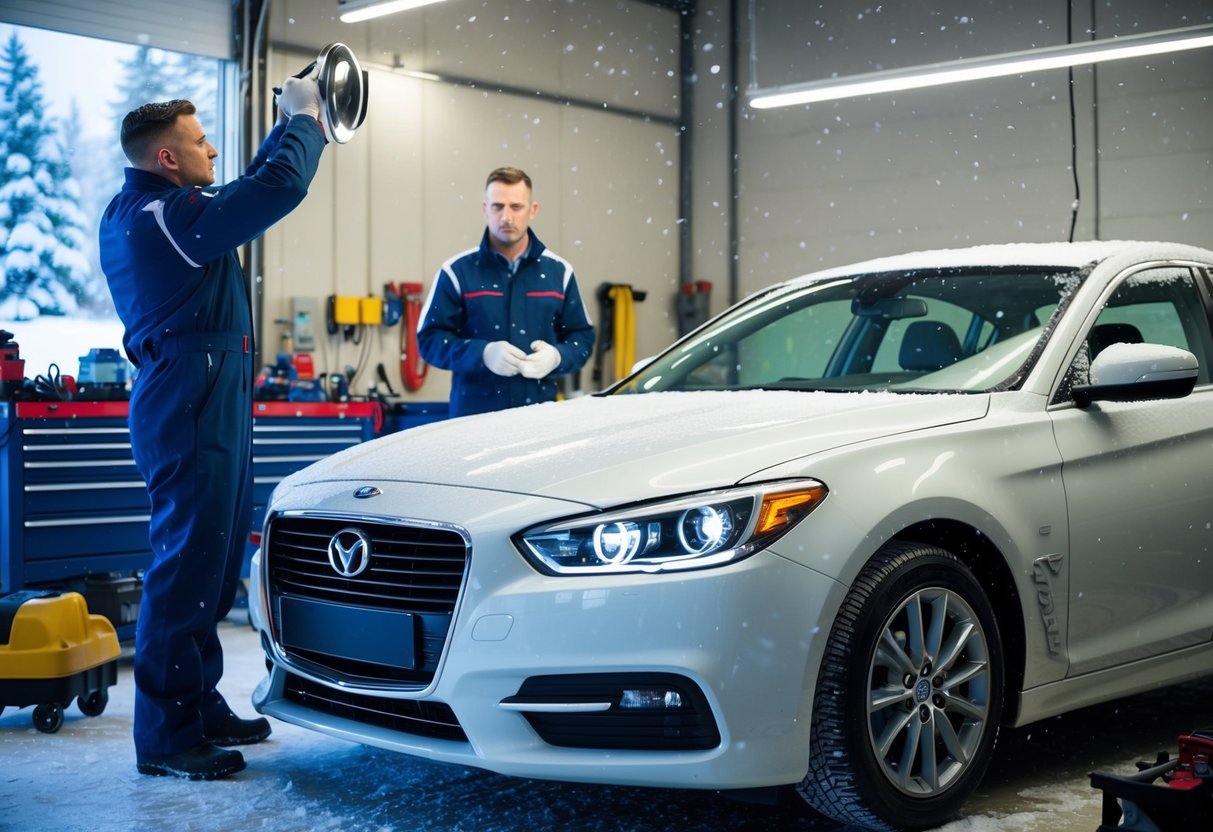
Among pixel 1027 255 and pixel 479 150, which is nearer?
pixel 1027 255

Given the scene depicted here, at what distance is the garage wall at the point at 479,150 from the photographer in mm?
8594

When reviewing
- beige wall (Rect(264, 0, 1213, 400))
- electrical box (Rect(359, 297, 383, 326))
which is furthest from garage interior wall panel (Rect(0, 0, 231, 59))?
electrical box (Rect(359, 297, 383, 326))

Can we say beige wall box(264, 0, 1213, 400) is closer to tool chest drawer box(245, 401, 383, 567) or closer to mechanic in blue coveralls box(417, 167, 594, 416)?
tool chest drawer box(245, 401, 383, 567)

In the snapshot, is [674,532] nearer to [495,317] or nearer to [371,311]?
[495,317]

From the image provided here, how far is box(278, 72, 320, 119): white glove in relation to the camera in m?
2.93

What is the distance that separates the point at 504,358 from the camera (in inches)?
164

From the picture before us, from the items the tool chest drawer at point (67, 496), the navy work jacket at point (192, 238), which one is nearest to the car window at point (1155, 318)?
the navy work jacket at point (192, 238)

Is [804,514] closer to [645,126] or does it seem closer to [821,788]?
[821,788]

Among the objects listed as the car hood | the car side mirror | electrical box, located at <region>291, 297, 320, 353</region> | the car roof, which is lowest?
the car hood

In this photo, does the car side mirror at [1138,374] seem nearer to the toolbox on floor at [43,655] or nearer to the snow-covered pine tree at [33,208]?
the toolbox on floor at [43,655]

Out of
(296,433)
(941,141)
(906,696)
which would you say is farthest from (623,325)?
(906,696)

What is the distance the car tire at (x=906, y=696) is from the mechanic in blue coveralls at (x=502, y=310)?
214cm

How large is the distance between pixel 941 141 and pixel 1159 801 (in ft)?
29.8

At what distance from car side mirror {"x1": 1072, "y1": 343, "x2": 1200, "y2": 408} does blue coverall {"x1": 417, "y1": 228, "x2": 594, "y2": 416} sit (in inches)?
81.5
